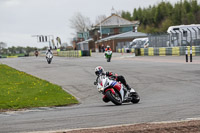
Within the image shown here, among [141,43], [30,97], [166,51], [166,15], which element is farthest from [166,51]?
[166,15]

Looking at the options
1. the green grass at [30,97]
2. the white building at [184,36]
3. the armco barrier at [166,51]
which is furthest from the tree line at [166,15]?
the green grass at [30,97]

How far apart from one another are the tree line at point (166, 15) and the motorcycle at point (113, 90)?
88.9m

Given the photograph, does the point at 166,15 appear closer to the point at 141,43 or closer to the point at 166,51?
the point at 141,43

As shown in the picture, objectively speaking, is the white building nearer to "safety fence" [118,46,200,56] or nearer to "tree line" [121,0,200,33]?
"safety fence" [118,46,200,56]

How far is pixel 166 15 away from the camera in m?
120

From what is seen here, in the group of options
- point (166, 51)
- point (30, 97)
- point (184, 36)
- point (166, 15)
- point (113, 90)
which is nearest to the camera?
point (113, 90)

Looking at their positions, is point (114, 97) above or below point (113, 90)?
below

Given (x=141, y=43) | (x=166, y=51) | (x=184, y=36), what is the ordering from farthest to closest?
(x=141, y=43) → (x=166, y=51) → (x=184, y=36)

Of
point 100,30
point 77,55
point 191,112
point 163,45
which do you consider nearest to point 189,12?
point 100,30

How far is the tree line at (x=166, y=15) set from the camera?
335 feet

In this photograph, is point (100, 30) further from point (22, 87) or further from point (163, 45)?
point (22, 87)

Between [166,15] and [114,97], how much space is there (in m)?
110

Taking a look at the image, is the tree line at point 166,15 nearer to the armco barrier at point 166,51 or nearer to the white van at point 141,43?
the white van at point 141,43

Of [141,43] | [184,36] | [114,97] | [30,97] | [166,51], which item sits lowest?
[30,97]
